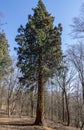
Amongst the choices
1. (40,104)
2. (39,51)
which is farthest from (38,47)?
(40,104)

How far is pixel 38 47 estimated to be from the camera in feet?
85.0

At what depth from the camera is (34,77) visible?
26.2 m

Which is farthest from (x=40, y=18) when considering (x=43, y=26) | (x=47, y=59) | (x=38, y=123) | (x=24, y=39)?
(x=38, y=123)

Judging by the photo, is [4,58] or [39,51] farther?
[4,58]

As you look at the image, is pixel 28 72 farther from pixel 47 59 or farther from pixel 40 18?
pixel 40 18

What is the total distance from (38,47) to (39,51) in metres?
0.43

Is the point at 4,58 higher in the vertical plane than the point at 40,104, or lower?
higher

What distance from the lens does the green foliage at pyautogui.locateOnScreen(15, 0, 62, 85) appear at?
84.8 feet

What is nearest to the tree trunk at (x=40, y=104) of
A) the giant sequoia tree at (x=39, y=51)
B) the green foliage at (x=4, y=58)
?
the giant sequoia tree at (x=39, y=51)

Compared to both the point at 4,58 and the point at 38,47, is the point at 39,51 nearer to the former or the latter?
the point at 38,47

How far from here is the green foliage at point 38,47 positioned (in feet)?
84.8

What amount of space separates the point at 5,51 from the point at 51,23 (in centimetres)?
787

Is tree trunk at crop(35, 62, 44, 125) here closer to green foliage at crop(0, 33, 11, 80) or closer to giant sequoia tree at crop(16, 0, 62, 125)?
giant sequoia tree at crop(16, 0, 62, 125)

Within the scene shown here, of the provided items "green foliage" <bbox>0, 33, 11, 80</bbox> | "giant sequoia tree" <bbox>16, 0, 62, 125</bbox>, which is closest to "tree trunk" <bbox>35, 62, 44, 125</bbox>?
"giant sequoia tree" <bbox>16, 0, 62, 125</bbox>
